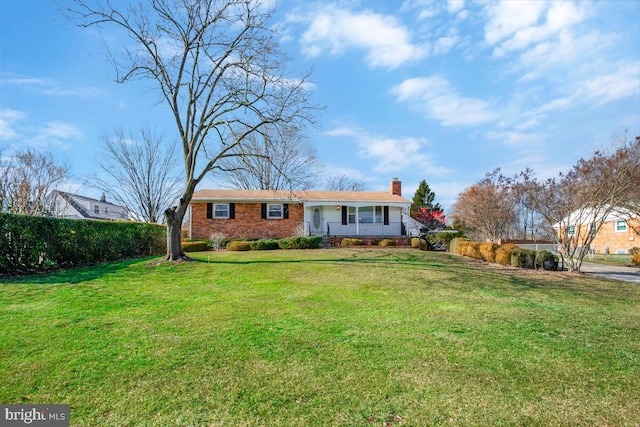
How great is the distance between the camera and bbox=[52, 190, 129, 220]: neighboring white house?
29.1 meters

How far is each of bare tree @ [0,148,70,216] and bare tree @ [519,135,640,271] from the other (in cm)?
2721

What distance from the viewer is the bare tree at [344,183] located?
4250 cm

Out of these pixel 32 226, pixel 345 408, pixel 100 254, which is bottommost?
pixel 345 408

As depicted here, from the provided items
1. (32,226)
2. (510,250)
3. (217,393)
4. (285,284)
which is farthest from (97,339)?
(510,250)

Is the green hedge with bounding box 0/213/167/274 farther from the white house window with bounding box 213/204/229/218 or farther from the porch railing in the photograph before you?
the porch railing

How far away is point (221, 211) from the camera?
22250 millimetres

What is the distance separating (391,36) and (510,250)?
10044 millimetres

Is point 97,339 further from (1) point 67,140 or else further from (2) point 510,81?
(1) point 67,140

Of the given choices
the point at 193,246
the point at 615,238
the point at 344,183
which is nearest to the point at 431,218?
the point at 344,183

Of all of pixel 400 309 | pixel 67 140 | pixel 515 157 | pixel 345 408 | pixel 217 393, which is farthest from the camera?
pixel 515 157

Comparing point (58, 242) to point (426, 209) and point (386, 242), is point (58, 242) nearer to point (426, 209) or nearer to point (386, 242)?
point (386, 242)

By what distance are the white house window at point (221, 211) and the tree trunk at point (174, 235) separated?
30.6ft

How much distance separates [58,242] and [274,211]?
532 inches

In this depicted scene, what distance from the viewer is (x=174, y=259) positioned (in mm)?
12219
